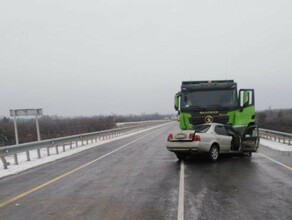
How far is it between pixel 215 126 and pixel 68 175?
656cm

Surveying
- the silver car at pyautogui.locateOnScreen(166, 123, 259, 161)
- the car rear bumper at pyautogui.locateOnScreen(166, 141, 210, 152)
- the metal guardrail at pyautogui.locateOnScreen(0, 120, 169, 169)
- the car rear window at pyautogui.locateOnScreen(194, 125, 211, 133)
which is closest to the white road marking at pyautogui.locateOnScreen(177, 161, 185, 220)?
the car rear bumper at pyautogui.locateOnScreen(166, 141, 210, 152)

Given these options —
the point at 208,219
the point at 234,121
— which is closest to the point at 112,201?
the point at 208,219

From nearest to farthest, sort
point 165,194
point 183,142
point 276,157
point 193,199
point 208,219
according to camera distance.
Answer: point 208,219 < point 193,199 < point 165,194 < point 183,142 < point 276,157

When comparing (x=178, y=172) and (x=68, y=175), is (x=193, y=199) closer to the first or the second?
(x=178, y=172)

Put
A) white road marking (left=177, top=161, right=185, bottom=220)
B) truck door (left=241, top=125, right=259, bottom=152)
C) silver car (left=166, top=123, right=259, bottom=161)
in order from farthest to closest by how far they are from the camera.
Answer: truck door (left=241, top=125, right=259, bottom=152)
silver car (left=166, top=123, right=259, bottom=161)
white road marking (left=177, top=161, right=185, bottom=220)

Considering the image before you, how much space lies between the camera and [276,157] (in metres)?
17.4

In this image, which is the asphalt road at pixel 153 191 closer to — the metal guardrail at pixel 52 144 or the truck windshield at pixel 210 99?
the metal guardrail at pixel 52 144

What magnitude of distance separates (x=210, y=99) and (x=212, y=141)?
239 centimetres

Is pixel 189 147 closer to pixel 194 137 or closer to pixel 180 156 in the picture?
pixel 194 137

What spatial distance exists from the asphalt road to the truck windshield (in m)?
3.08

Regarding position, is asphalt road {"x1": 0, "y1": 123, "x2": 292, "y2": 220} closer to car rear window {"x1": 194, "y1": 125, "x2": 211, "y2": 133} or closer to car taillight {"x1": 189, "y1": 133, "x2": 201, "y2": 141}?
car taillight {"x1": 189, "y1": 133, "x2": 201, "y2": 141}

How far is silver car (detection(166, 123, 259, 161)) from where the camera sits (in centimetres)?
1609

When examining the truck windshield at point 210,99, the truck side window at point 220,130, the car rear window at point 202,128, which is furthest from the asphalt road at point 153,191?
the truck windshield at point 210,99

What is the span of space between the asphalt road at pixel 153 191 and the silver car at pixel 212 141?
74 cm
